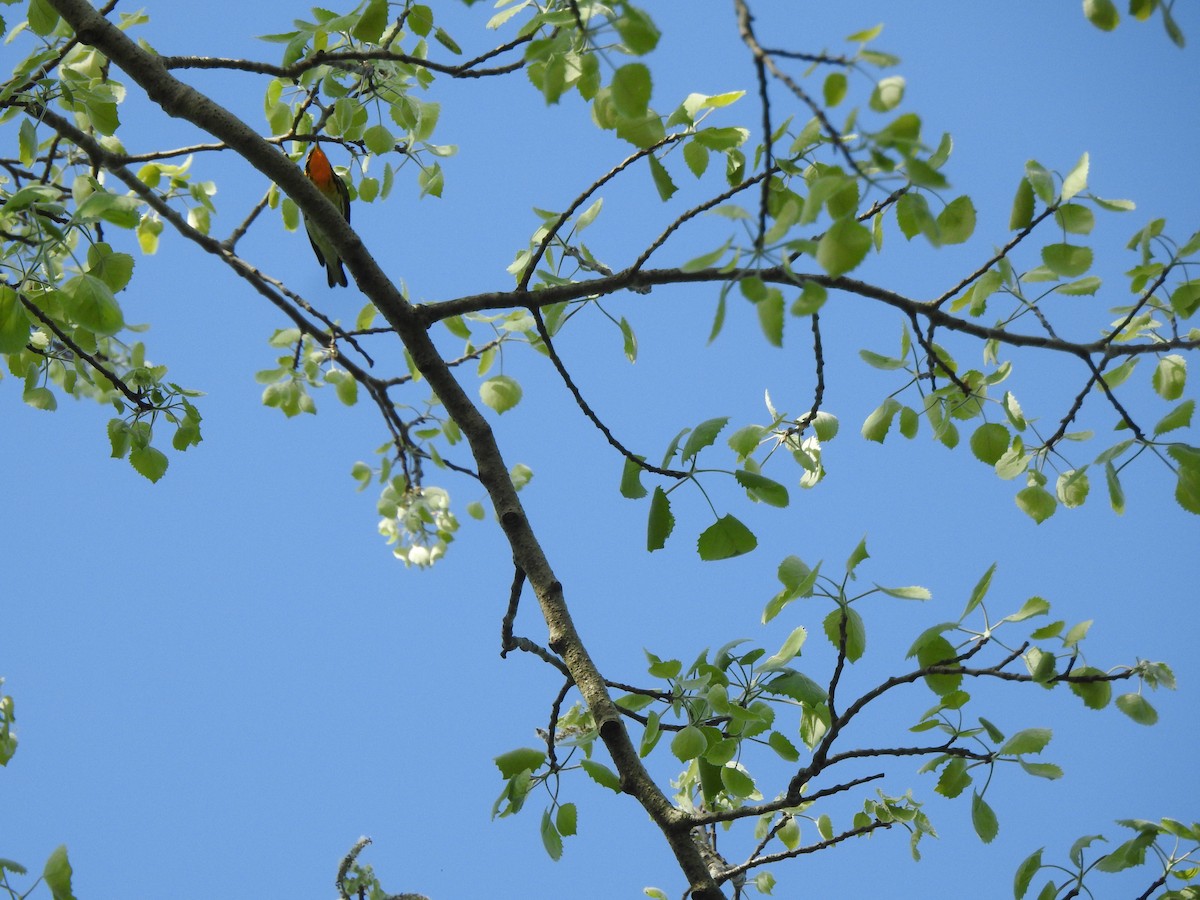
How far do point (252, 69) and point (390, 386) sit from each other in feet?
2.51

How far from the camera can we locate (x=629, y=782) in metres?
1.34

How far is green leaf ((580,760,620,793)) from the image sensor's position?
128cm

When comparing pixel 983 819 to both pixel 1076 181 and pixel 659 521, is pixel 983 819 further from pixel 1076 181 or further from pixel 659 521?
pixel 1076 181

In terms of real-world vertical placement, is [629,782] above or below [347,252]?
below

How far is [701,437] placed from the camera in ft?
3.72

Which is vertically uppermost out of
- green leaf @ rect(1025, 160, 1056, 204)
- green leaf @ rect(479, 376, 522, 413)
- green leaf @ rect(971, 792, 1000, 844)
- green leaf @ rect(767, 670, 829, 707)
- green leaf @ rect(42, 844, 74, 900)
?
green leaf @ rect(479, 376, 522, 413)

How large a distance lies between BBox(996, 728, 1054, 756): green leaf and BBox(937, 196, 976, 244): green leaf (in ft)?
1.87

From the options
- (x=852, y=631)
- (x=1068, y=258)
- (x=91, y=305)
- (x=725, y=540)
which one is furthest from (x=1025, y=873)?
(x=91, y=305)

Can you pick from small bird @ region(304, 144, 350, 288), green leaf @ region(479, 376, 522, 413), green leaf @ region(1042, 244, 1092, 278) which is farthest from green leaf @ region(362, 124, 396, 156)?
small bird @ region(304, 144, 350, 288)

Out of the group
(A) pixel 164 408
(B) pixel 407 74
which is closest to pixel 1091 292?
(B) pixel 407 74

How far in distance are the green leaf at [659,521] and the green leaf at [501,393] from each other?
81 centimetres

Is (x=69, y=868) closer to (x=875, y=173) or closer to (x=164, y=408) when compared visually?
(x=164, y=408)

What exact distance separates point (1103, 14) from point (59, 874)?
5.00 feet

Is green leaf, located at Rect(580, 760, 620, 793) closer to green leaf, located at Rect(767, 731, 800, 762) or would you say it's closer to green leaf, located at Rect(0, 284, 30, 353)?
green leaf, located at Rect(767, 731, 800, 762)
